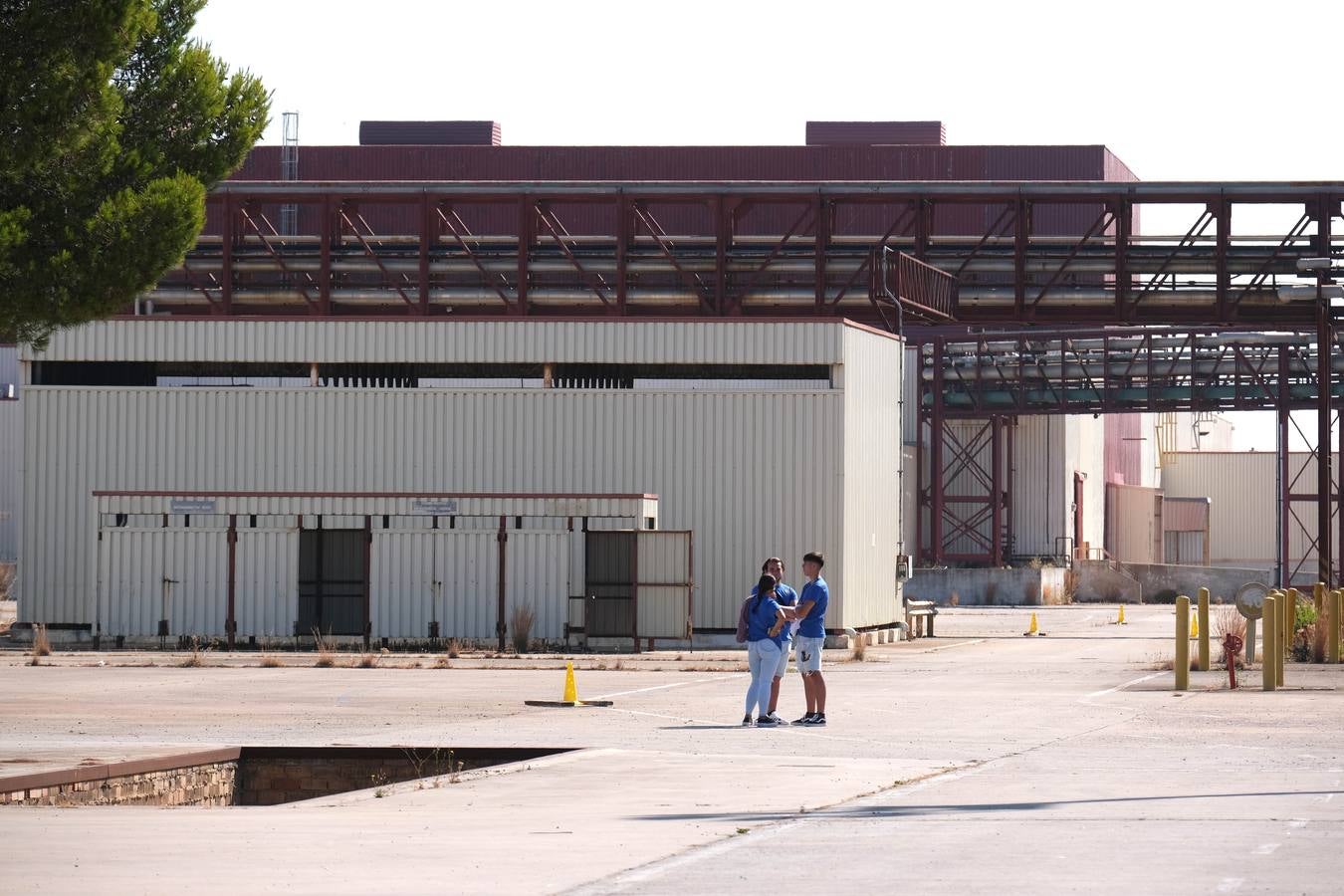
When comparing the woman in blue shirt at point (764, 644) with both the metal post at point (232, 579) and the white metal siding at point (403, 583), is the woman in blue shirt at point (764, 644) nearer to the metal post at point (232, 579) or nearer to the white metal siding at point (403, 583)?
the white metal siding at point (403, 583)

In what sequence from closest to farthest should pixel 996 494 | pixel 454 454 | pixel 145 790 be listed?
pixel 145 790 < pixel 454 454 < pixel 996 494

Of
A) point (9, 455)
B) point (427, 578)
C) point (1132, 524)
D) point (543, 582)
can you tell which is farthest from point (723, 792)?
point (1132, 524)

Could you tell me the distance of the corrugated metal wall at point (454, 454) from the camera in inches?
1476

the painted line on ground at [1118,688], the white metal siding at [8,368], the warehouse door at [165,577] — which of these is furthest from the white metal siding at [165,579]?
the white metal siding at [8,368]

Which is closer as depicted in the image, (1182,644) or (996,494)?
(1182,644)

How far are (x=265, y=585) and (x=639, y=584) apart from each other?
6446 mm

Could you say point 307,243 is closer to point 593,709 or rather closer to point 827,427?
point 827,427

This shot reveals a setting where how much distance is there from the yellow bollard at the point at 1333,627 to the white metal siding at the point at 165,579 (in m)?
18.1

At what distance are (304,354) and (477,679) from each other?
12418 millimetres

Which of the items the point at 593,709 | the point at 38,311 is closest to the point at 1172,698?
the point at 593,709

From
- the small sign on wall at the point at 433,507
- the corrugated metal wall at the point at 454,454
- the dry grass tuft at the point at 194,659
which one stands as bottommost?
the dry grass tuft at the point at 194,659

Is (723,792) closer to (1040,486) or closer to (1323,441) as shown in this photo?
(1323,441)

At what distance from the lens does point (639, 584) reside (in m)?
35.9

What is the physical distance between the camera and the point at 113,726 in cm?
1945
